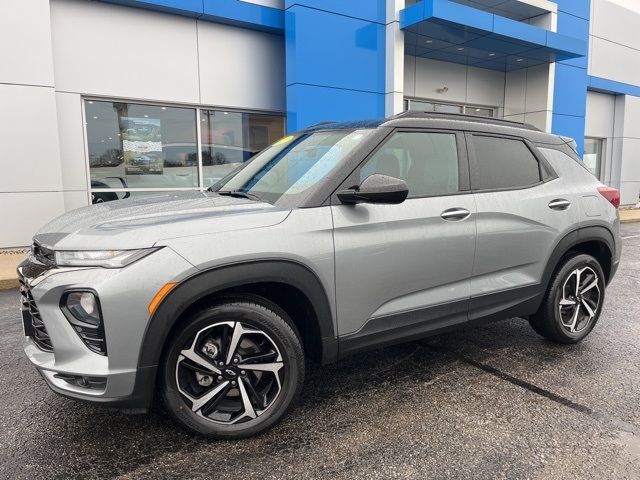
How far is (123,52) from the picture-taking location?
29.8 ft

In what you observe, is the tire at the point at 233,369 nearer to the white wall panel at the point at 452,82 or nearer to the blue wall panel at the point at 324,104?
the blue wall panel at the point at 324,104

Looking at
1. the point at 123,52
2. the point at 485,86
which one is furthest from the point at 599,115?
the point at 123,52

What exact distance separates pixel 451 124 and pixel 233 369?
2239 millimetres

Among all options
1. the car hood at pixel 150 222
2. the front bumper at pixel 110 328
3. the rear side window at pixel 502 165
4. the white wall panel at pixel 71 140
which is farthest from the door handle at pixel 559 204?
the white wall panel at pixel 71 140

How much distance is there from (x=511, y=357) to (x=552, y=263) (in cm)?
81

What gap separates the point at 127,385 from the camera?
2236 millimetres

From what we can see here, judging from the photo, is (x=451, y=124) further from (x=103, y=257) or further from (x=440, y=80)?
(x=440, y=80)

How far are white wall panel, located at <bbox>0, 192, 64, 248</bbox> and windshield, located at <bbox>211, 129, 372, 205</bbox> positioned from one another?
242 inches

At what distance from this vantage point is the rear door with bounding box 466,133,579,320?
333cm

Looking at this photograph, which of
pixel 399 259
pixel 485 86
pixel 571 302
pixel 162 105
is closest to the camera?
pixel 399 259

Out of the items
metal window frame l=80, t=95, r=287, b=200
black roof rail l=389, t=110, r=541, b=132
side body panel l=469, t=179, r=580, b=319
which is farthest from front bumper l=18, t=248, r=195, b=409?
metal window frame l=80, t=95, r=287, b=200

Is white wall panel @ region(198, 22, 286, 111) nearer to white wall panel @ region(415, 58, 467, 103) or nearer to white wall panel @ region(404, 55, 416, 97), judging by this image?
white wall panel @ region(404, 55, 416, 97)

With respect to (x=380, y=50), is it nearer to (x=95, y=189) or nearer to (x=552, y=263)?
(x=95, y=189)

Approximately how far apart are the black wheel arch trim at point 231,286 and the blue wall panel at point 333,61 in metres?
7.89
